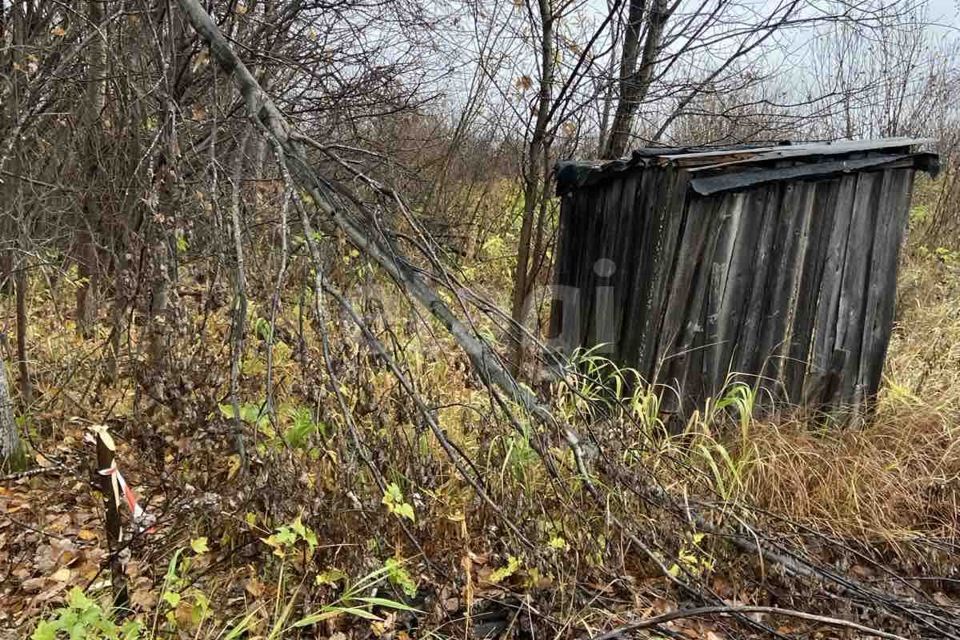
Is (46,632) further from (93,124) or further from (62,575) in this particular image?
(93,124)

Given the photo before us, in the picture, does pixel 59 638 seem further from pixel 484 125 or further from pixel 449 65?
pixel 484 125

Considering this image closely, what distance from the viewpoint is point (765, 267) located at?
11.1 ft

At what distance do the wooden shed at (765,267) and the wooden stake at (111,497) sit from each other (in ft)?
8.70

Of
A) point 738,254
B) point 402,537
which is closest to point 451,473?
point 402,537

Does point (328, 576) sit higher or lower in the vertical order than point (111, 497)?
lower

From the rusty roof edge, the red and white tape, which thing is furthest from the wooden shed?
the red and white tape

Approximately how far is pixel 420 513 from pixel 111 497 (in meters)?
0.92

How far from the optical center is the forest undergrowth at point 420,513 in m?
1.80

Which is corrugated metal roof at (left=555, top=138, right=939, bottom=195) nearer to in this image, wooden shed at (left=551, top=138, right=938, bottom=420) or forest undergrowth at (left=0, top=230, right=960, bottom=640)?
wooden shed at (left=551, top=138, right=938, bottom=420)

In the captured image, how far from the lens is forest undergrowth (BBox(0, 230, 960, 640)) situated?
1.80 meters

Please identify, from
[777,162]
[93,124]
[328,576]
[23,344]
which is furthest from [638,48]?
[23,344]

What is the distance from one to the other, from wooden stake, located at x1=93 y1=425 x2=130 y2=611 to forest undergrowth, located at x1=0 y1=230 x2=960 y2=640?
59 millimetres

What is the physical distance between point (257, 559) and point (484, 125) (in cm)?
517

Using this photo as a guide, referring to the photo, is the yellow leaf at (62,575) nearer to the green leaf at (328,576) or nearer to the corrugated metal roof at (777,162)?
the green leaf at (328,576)
